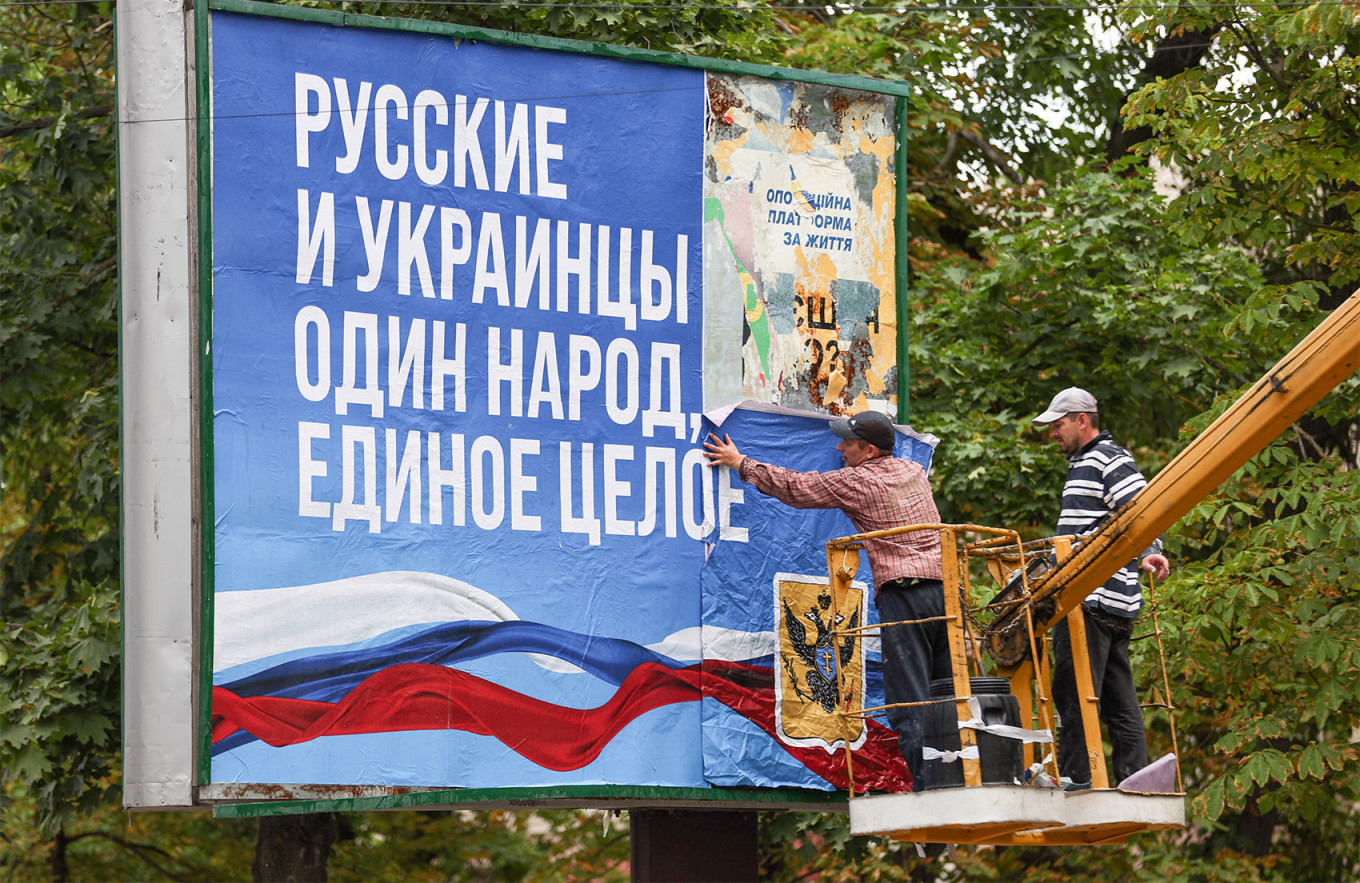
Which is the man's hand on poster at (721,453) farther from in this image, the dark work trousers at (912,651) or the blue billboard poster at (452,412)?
the dark work trousers at (912,651)

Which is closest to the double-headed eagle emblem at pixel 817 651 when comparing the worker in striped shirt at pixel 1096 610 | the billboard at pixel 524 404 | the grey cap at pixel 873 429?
the billboard at pixel 524 404

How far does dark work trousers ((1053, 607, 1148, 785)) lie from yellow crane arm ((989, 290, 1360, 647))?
0.54 m

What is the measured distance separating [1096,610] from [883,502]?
125cm

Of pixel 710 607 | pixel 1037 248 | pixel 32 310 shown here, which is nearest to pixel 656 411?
pixel 710 607

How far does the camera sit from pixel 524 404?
33.3ft

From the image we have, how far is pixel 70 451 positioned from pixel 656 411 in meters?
8.68

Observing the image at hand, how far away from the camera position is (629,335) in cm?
1055

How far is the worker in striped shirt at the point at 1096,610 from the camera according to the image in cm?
941

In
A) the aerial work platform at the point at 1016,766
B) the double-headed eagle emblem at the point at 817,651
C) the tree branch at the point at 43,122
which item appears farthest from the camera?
the tree branch at the point at 43,122

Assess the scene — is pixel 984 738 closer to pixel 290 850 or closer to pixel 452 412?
pixel 452 412

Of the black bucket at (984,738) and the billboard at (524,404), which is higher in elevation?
the billboard at (524,404)

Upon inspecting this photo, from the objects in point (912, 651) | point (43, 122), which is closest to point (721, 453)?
point (912, 651)

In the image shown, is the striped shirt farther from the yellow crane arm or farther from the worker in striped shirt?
the yellow crane arm

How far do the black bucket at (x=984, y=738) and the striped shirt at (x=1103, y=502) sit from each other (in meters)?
0.84
